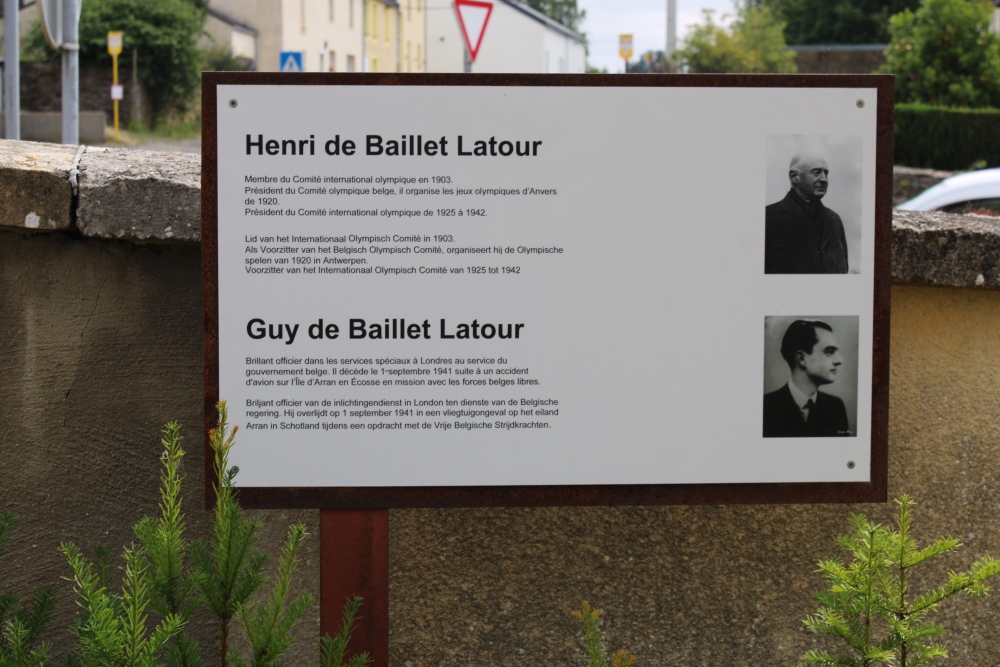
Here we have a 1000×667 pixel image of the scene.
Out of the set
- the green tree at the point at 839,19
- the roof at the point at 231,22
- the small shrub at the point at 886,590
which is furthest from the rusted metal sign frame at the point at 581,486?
the green tree at the point at 839,19

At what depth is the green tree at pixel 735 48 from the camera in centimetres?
3231

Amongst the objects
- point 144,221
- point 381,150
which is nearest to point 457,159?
point 381,150

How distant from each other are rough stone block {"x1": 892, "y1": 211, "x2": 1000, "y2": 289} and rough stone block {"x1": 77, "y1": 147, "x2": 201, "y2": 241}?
1.70 m

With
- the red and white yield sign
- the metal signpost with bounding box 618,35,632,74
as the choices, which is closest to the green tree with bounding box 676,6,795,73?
the metal signpost with bounding box 618,35,632,74

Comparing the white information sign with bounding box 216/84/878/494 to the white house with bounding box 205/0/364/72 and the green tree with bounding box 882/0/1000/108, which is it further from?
the white house with bounding box 205/0/364/72

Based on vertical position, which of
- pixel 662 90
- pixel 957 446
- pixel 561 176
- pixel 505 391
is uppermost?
pixel 662 90

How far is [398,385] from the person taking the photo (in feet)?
8.16

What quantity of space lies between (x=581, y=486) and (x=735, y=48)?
3141 cm

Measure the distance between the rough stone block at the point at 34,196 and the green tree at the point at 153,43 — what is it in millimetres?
33173

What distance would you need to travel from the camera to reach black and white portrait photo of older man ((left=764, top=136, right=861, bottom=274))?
2.51 m

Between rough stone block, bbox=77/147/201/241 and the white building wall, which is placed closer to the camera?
rough stone block, bbox=77/147/201/241

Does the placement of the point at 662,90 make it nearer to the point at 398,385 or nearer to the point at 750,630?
the point at 398,385

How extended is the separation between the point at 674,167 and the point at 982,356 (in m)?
1.14

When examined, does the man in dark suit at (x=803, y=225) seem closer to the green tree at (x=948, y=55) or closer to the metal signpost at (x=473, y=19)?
the metal signpost at (x=473, y=19)
